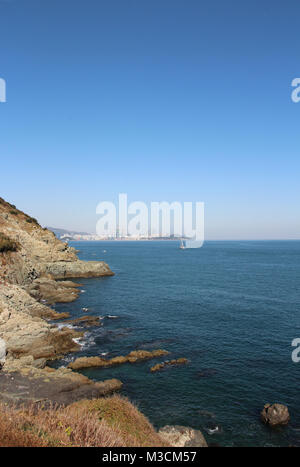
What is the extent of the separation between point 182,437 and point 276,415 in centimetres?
877

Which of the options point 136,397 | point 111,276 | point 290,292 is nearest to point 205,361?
point 136,397

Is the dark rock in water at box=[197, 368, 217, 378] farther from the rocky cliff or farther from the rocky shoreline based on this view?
the rocky cliff

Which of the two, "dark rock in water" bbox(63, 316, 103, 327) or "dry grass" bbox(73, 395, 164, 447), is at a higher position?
"dry grass" bbox(73, 395, 164, 447)

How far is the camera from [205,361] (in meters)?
33.2

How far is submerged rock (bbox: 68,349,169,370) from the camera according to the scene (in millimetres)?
31550

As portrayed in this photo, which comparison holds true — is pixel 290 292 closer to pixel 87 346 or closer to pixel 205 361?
pixel 205 361

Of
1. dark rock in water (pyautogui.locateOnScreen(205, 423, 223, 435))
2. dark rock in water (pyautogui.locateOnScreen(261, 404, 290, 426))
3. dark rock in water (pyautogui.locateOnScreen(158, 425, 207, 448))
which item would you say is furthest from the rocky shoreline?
dark rock in water (pyautogui.locateOnScreen(261, 404, 290, 426))

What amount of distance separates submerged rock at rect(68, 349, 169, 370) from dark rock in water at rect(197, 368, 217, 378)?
19.0ft

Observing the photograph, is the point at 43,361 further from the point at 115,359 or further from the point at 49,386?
the point at 115,359

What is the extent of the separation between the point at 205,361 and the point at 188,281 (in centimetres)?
5164

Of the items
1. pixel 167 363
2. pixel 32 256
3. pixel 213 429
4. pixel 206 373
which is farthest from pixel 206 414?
pixel 32 256

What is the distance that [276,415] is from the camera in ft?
73.4

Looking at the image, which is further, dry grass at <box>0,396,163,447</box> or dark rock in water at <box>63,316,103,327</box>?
dark rock in water at <box>63,316,103,327</box>

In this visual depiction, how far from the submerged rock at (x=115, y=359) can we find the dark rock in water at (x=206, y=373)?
19.0ft
